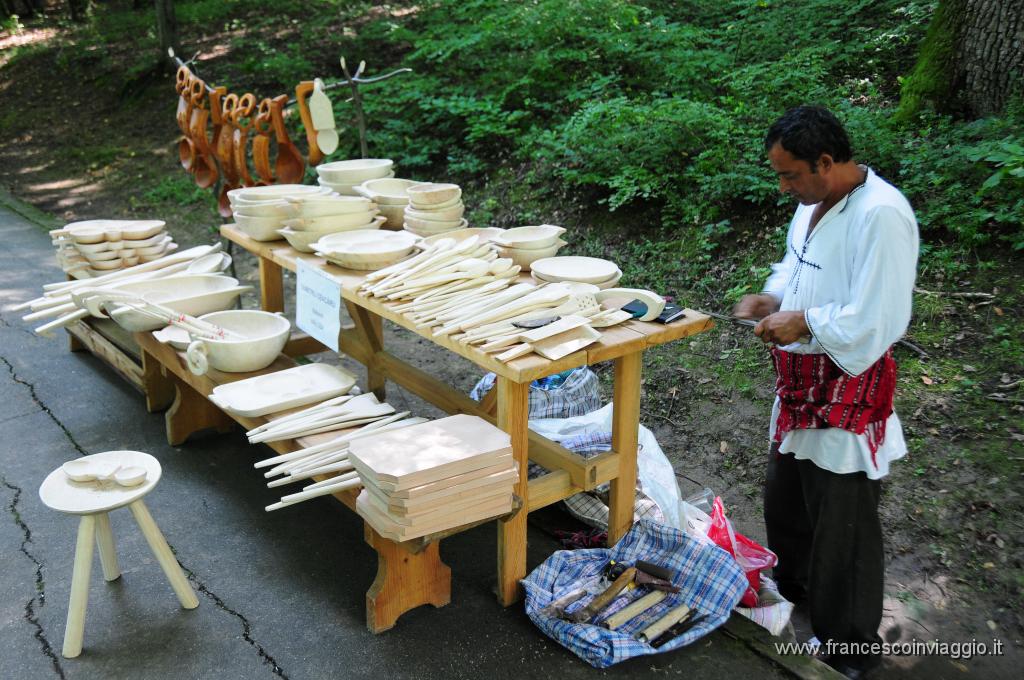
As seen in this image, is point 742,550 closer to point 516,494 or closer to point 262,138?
point 516,494

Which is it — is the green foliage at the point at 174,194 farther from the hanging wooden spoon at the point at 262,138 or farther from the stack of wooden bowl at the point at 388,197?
the stack of wooden bowl at the point at 388,197

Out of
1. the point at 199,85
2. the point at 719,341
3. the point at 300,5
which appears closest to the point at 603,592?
the point at 719,341

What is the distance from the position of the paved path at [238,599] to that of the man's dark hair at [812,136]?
1671 millimetres

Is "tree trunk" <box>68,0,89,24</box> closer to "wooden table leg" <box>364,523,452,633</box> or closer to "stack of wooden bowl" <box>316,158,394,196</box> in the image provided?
"stack of wooden bowl" <box>316,158,394,196</box>

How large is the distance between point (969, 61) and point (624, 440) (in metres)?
4.41

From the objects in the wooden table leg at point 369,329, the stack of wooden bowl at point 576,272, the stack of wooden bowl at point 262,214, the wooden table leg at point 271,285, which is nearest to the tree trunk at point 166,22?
the wooden table leg at point 271,285

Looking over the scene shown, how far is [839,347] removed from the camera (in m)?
2.59

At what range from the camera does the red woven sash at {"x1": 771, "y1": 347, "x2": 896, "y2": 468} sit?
2.74m

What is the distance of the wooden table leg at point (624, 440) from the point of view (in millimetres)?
3105

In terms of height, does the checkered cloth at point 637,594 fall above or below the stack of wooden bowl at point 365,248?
below

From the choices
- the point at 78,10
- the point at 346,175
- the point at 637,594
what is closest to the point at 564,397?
the point at 637,594

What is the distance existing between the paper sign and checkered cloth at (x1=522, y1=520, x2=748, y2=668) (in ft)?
4.44

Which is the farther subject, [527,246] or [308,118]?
[308,118]

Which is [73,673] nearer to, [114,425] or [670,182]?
[114,425]
